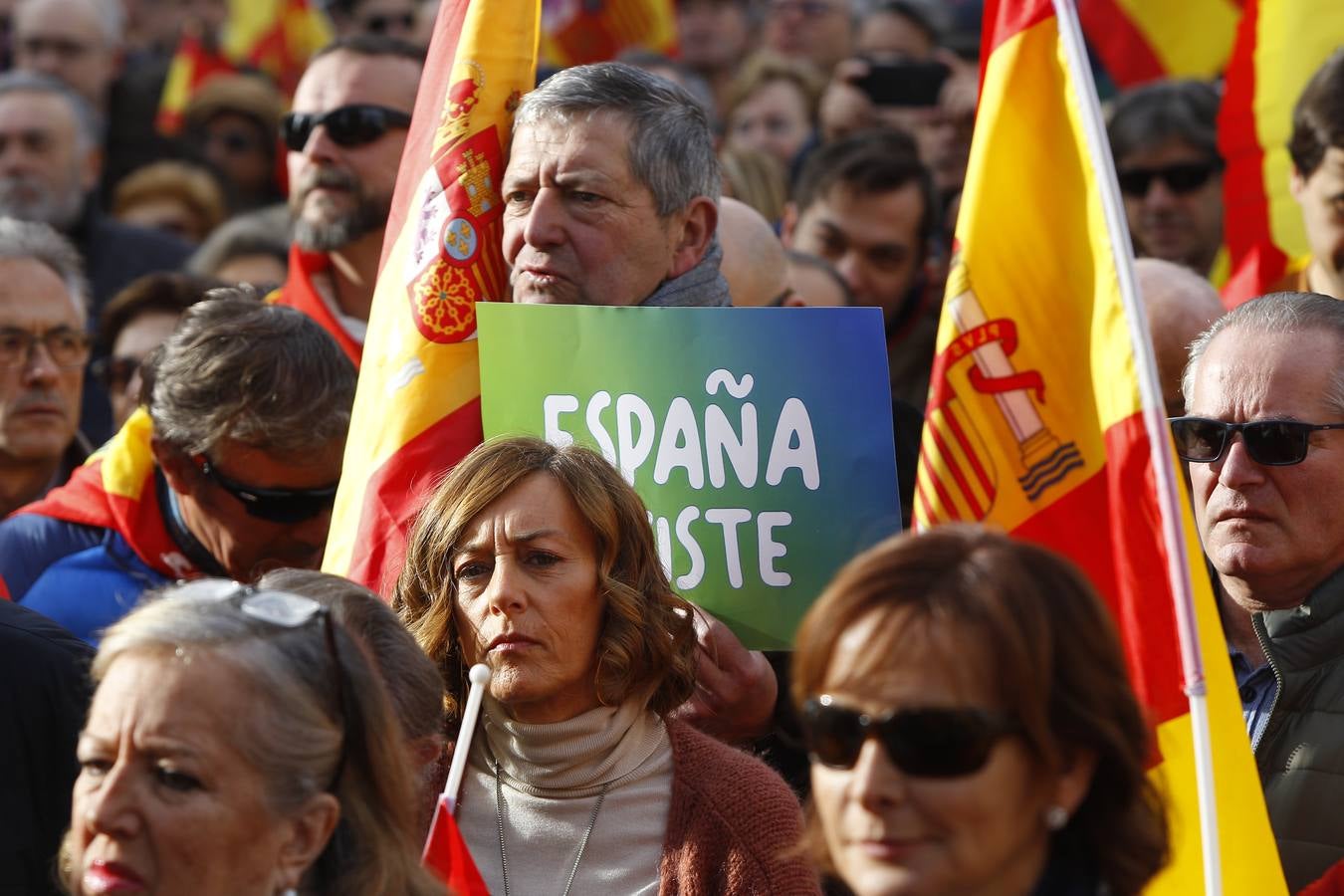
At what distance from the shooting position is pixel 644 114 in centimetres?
411

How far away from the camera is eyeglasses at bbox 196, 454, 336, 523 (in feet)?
14.0

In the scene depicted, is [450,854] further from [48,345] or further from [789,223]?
[789,223]

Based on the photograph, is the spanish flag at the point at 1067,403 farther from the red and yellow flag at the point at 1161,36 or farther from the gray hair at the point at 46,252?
the red and yellow flag at the point at 1161,36

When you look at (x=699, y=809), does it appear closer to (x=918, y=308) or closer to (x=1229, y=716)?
(x=1229, y=716)

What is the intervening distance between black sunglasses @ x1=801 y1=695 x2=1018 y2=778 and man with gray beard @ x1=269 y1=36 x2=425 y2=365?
3.28 metres

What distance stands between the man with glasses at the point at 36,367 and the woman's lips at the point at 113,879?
2.91 meters

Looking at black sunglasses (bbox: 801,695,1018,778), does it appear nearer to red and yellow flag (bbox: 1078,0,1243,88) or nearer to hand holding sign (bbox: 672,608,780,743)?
hand holding sign (bbox: 672,608,780,743)

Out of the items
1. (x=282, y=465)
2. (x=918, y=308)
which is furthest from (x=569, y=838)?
(x=918, y=308)

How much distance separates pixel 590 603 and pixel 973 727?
49.6 inches

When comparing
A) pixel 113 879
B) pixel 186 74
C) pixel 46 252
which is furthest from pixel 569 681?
pixel 186 74

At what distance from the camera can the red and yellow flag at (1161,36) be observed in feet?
26.4

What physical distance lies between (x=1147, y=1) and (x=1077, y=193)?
505 cm

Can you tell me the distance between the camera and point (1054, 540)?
3.28 meters

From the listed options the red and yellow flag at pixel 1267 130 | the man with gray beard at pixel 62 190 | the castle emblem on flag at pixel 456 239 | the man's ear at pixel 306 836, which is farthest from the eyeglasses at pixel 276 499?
the man with gray beard at pixel 62 190
